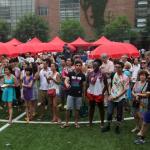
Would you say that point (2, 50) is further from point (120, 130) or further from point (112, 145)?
point (112, 145)

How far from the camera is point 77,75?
11078 mm

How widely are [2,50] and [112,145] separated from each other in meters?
8.86

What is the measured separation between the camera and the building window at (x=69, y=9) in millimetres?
96812

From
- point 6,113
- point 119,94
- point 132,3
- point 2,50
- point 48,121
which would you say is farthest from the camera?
point 132,3

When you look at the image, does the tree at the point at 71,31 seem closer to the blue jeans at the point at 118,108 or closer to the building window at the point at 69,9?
the building window at the point at 69,9

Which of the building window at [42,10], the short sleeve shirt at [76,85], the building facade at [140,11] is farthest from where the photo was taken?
the building window at [42,10]

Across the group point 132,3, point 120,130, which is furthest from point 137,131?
point 132,3

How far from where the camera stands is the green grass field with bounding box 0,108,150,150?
367 inches

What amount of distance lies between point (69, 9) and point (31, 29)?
19699 mm

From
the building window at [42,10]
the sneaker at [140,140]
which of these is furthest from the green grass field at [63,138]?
the building window at [42,10]

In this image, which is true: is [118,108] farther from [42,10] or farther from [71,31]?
[42,10]

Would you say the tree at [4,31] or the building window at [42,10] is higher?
the building window at [42,10]

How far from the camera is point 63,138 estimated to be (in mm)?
10102

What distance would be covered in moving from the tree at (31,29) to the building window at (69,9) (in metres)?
16.3
